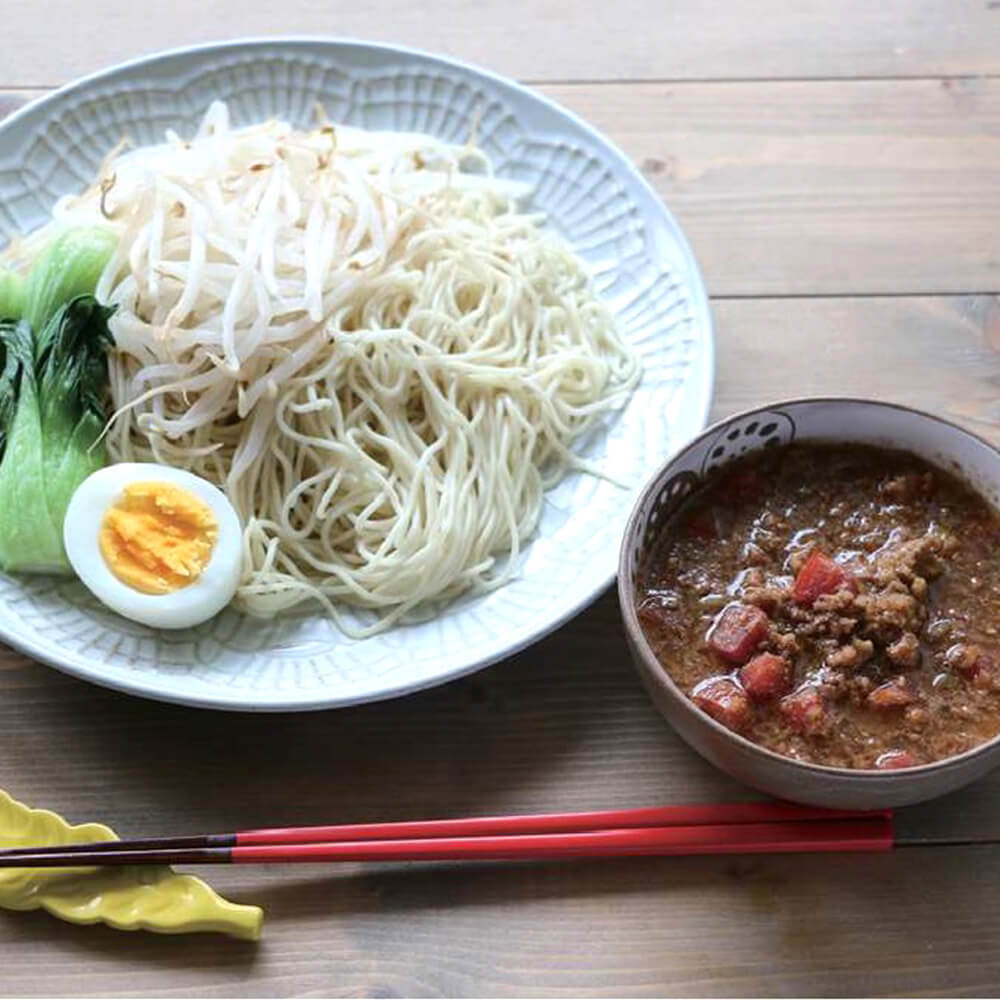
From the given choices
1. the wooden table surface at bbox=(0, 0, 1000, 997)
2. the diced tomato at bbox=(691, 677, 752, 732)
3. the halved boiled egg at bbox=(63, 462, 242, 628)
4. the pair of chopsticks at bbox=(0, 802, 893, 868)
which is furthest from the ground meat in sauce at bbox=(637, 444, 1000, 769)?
the halved boiled egg at bbox=(63, 462, 242, 628)

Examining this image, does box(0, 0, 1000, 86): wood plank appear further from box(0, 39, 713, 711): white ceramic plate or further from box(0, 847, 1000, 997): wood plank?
box(0, 847, 1000, 997): wood plank

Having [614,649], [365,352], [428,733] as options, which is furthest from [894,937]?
[365,352]

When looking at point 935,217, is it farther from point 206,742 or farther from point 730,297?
point 206,742

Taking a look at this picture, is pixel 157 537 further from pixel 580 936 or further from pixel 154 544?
pixel 580 936

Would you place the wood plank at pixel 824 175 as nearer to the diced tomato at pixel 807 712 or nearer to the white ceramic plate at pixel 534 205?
the white ceramic plate at pixel 534 205

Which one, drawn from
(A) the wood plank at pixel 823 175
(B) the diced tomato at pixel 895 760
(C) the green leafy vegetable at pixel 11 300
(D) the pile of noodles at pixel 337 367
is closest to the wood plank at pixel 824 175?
(A) the wood plank at pixel 823 175

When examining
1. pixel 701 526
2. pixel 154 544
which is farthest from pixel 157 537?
pixel 701 526
